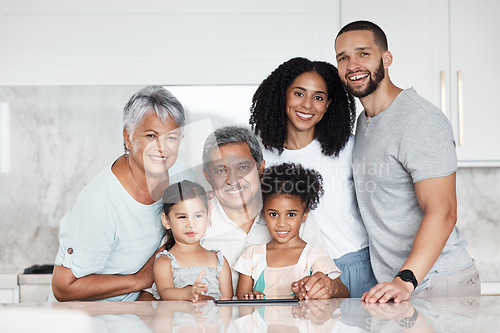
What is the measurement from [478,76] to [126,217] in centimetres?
147

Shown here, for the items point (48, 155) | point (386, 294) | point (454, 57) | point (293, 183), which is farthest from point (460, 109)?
point (48, 155)

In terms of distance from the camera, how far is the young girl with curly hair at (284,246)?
1301 millimetres

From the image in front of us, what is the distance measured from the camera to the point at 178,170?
53.8 inches

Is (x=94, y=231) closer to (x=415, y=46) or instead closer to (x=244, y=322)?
(x=244, y=322)

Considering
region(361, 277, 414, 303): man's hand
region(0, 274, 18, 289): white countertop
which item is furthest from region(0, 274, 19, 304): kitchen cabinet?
region(361, 277, 414, 303): man's hand

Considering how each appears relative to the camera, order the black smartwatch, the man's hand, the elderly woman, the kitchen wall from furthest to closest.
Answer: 1. the kitchen wall
2. the elderly woman
3. the black smartwatch
4. the man's hand

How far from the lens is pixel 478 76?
201cm

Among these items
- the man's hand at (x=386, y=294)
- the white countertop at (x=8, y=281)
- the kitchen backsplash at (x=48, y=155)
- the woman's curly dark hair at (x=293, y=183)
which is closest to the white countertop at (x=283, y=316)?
the man's hand at (x=386, y=294)

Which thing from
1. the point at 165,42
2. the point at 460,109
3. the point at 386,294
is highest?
the point at 165,42

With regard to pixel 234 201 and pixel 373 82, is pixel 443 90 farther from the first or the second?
pixel 234 201

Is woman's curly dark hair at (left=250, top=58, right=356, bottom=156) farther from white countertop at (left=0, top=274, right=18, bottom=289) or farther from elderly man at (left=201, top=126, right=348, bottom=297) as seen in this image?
white countertop at (left=0, top=274, right=18, bottom=289)

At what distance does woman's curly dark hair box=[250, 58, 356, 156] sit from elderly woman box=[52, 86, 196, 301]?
29 cm

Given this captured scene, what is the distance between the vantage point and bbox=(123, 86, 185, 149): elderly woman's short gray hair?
4.26 feet

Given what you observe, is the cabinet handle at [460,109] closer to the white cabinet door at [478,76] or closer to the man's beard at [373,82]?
the white cabinet door at [478,76]
